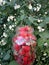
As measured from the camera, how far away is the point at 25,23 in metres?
3.19

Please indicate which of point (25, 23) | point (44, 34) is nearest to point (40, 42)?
point (44, 34)

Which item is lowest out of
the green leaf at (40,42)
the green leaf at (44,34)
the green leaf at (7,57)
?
the green leaf at (7,57)

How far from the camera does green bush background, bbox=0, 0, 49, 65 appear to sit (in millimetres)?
3057

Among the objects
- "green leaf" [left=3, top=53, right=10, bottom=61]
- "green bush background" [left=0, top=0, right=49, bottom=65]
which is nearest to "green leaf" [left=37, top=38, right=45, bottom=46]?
"green bush background" [left=0, top=0, right=49, bottom=65]

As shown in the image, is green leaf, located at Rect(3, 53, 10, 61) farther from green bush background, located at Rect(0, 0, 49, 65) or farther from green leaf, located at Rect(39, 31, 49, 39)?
green leaf, located at Rect(39, 31, 49, 39)

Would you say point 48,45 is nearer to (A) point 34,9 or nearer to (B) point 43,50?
(B) point 43,50

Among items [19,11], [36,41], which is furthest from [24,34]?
[19,11]

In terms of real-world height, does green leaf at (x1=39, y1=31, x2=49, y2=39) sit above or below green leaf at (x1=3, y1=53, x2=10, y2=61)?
above

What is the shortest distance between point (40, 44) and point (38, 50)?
0.35 ft

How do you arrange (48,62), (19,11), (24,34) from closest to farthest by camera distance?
(24,34) → (48,62) → (19,11)

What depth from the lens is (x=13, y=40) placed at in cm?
303

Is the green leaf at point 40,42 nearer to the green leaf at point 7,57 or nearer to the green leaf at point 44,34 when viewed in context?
the green leaf at point 44,34

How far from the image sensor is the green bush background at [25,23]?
3.06 metres

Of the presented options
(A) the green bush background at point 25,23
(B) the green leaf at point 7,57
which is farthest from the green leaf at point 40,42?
(B) the green leaf at point 7,57
